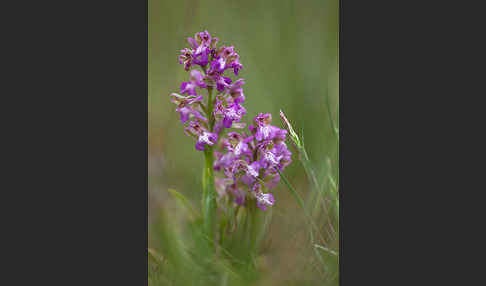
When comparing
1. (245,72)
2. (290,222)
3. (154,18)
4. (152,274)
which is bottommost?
(152,274)

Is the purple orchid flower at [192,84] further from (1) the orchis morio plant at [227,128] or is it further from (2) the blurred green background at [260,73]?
(2) the blurred green background at [260,73]

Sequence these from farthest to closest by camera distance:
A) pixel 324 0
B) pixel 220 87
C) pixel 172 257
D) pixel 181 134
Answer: pixel 181 134, pixel 324 0, pixel 172 257, pixel 220 87

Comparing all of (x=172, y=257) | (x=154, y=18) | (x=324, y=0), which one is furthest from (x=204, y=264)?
(x=324, y=0)

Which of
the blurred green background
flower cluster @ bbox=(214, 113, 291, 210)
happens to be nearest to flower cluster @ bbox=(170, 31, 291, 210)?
flower cluster @ bbox=(214, 113, 291, 210)

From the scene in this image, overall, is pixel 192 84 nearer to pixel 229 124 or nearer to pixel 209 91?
pixel 209 91

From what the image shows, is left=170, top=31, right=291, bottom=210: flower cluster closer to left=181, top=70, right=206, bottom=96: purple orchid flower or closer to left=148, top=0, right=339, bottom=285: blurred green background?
left=181, top=70, right=206, bottom=96: purple orchid flower

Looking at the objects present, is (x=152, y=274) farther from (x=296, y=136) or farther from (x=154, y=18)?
(x=154, y=18)
